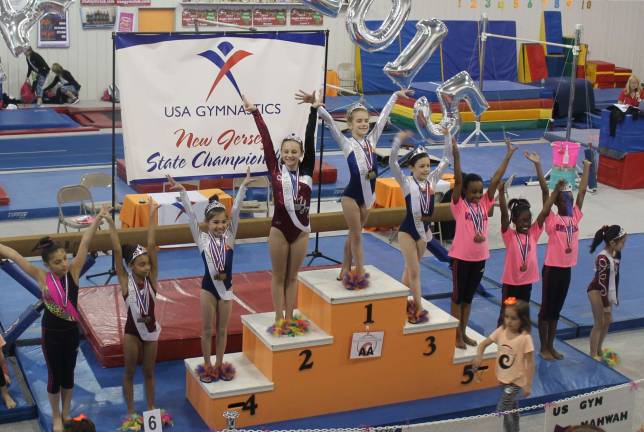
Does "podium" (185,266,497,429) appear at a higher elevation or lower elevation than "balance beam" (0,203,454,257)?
lower

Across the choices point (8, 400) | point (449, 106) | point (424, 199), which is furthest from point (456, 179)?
point (8, 400)

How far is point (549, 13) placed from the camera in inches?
832

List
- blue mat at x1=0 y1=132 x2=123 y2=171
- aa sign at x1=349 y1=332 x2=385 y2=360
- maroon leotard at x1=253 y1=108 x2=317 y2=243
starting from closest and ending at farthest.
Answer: maroon leotard at x1=253 y1=108 x2=317 y2=243, aa sign at x1=349 y1=332 x2=385 y2=360, blue mat at x1=0 y1=132 x2=123 y2=171

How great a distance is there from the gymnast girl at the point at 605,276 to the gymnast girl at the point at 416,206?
136 cm

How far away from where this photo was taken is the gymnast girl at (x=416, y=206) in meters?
6.65

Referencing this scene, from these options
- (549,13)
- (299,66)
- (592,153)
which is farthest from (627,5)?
(299,66)

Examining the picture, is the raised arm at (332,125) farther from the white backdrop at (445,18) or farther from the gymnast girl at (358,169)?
the white backdrop at (445,18)

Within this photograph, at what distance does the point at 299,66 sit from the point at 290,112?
38 cm

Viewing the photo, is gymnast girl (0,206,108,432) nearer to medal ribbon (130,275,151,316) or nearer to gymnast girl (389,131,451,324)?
medal ribbon (130,275,151,316)

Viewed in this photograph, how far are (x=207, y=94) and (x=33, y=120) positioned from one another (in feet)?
25.7

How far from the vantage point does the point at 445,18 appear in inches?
790

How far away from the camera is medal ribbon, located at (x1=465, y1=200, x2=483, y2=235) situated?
6.85 m

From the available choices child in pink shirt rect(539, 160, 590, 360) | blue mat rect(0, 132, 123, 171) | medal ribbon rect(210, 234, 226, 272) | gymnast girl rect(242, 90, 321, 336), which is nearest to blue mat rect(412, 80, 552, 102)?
blue mat rect(0, 132, 123, 171)

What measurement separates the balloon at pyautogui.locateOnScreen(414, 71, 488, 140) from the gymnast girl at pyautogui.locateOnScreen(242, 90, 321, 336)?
1.09 meters
